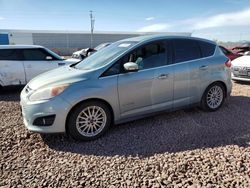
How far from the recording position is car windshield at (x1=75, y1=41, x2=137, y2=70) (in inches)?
169

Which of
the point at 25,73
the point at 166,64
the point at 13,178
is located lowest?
the point at 13,178

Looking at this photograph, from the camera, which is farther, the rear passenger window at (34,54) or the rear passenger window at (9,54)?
the rear passenger window at (34,54)

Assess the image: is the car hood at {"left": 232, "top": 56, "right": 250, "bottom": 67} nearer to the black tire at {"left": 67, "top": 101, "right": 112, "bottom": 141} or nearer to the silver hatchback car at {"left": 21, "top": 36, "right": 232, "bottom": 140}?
the silver hatchback car at {"left": 21, "top": 36, "right": 232, "bottom": 140}

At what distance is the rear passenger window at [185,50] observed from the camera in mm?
4742

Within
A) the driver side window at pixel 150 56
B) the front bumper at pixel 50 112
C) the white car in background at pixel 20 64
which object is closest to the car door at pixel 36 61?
the white car in background at pixel 20 64

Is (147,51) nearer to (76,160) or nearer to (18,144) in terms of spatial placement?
(76,160)

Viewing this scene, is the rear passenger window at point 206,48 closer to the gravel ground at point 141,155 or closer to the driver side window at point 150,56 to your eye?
the driver side window at point 150,56

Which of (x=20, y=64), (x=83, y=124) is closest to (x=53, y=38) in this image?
(x=20, y=64)

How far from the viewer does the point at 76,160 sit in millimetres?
3393

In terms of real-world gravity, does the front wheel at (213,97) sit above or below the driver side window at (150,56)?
below

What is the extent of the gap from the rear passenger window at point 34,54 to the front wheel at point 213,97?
5.48 meters

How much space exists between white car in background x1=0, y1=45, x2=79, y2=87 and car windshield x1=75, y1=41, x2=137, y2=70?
365cm

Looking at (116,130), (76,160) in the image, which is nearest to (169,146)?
(116,130)

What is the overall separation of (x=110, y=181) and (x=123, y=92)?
5.36ft
